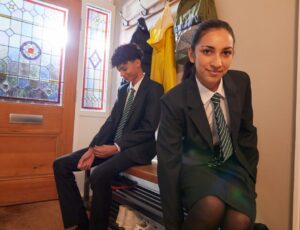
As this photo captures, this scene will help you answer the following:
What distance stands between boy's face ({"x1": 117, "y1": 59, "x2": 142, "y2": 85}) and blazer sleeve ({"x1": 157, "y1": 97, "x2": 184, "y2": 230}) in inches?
27.1

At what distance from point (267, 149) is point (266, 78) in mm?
343

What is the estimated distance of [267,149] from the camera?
1.25 m

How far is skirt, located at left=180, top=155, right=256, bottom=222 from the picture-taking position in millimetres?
833

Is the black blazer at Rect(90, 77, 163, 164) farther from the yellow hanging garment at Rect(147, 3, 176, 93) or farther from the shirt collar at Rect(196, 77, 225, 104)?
the shirt collar at Rect(196, 77, 225, 104)

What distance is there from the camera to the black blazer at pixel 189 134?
36.3 inches

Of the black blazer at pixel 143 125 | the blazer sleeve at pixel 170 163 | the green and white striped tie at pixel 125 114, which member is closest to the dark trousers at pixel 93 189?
the black blazer at pixel 143 125

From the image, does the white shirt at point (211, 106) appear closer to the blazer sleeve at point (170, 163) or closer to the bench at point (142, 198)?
the blazer sleeve at point (170, 163)

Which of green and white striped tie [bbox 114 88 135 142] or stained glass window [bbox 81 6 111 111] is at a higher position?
stained glass window [bbox 81 6 111 111]

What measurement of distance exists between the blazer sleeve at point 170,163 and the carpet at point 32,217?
1.01m

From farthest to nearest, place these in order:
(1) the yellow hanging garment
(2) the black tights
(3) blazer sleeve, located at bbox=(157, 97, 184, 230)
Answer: (1) the yellow hanging garment → (3) blazer sleeve, located at bbox=(157, 97, 184, 230) → (2) the black tights

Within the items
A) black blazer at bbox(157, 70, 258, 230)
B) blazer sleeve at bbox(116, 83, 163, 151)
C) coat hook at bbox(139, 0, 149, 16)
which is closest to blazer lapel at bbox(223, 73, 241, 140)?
black blazer at bbox(157, 70, 258, 230)

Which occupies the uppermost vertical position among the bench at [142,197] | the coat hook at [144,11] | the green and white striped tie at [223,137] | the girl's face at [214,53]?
the coat hook at [144,11]

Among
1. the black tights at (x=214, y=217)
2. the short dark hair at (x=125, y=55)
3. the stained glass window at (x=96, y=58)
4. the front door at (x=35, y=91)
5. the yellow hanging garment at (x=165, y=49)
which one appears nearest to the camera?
the black tights at (x=214, y=217)

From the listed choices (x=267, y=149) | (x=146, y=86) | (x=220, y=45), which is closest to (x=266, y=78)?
(x=267, y=149)
